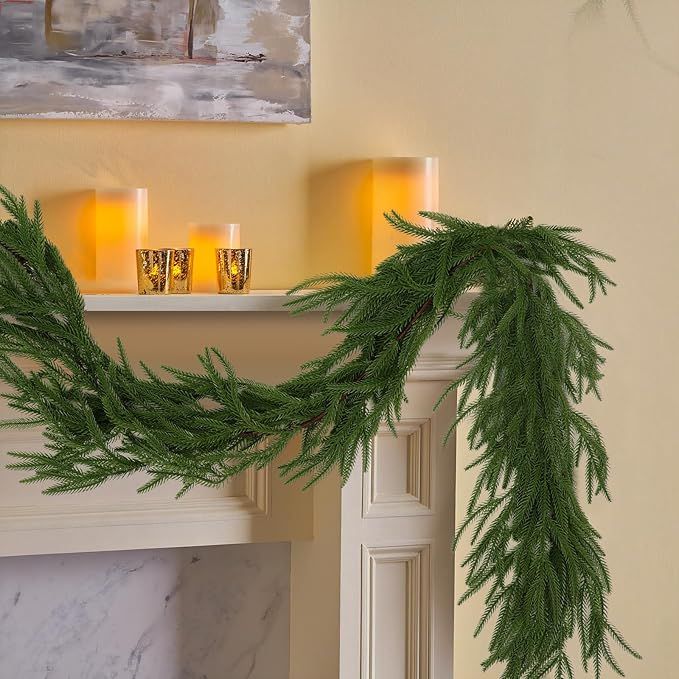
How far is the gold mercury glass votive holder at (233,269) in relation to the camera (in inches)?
46.6

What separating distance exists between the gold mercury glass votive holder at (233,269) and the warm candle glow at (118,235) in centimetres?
12

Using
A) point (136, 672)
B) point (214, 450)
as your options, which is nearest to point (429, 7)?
point (214, 450)

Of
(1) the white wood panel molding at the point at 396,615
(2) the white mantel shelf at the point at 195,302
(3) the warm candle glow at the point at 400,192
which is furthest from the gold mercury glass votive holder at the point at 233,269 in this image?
(1) the white wood panel molding at the point at 396,615

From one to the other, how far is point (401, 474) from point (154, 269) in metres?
0.40

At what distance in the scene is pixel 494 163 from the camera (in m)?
1.37

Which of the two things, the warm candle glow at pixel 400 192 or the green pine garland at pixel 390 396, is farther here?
the warm candle glow at pixel 400 192

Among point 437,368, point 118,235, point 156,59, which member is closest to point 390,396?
point 437,368

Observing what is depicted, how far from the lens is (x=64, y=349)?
0.94 m

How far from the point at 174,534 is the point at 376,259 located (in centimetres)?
45

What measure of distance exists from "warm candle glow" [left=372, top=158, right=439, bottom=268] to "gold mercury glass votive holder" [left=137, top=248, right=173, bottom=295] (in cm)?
29

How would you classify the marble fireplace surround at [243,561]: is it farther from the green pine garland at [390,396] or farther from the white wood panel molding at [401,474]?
the green pine garland at [390,396]

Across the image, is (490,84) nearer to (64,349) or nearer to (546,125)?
(546,125)

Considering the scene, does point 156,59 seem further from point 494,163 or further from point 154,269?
point 494,163

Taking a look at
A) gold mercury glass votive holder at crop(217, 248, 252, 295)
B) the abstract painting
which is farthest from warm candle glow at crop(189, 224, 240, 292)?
the abstract painting
